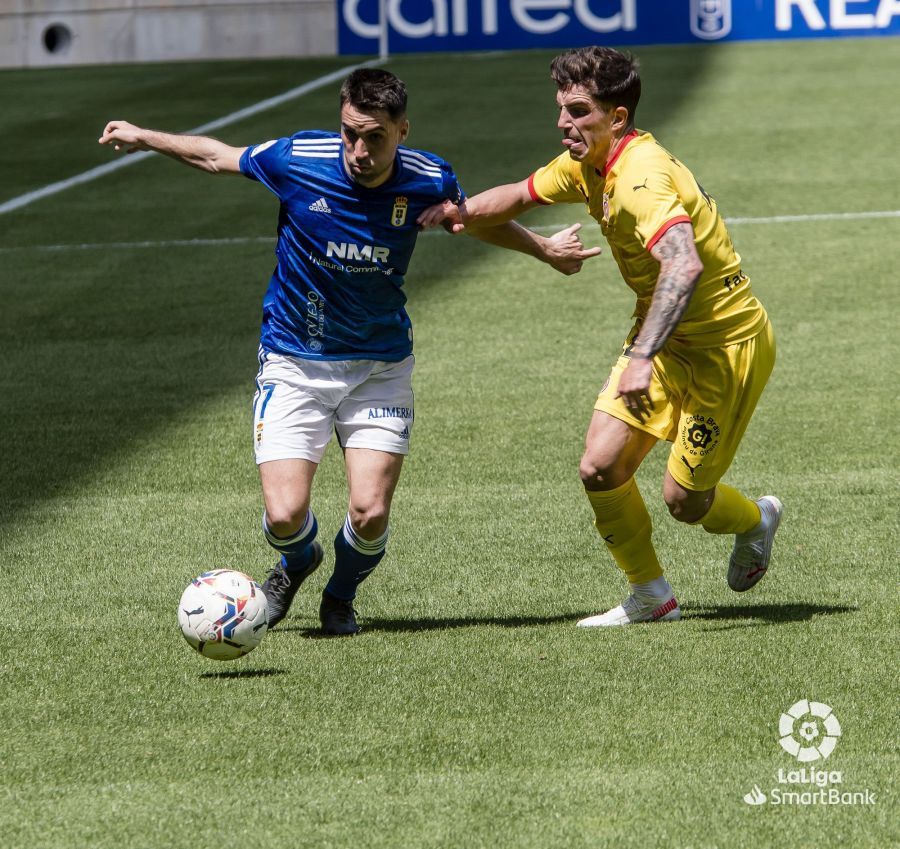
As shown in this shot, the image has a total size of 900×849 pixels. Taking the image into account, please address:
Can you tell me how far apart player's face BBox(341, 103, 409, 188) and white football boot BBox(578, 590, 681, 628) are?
1912 mm

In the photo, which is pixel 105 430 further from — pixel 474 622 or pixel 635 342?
pixel 635 342

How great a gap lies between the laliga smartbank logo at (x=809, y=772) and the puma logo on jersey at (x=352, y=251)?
90.9 inches

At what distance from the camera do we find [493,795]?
4.49 meters

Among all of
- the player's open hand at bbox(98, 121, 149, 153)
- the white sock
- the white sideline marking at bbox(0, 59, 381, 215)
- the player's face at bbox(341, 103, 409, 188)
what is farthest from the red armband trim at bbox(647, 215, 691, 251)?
the white sideline marking at bbox(0, 59, 381, 215)

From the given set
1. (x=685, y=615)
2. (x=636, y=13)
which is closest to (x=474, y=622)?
(x=685, y=615)

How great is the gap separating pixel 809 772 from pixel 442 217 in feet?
8.46

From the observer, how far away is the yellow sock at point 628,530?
6.21 meters

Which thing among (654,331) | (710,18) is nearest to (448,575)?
(654,331)

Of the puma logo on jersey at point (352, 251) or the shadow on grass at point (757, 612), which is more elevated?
the puma logo on jersey at point (352, 251)

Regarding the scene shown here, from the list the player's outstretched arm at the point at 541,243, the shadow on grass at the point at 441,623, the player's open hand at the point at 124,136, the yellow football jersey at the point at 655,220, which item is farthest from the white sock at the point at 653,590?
Answer: the player's open hand at the point at 124,136

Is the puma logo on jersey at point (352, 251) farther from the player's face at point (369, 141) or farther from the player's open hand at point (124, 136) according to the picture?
the player's open hand at point (124, 136)

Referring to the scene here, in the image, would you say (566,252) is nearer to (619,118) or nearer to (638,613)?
(619,118)

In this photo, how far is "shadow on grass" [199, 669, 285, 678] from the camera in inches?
221

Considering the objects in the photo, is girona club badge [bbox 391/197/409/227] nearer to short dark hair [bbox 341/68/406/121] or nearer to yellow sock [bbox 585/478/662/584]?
short dark hair [bbox 341/68/406/121]
